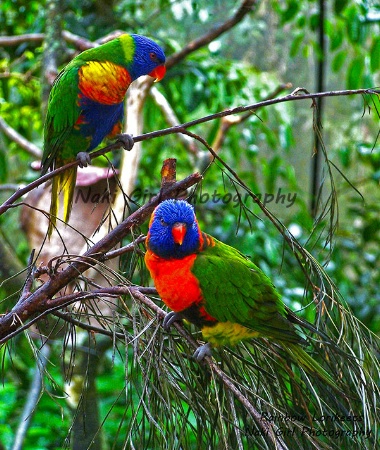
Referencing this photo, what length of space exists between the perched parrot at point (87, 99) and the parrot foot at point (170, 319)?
500 millimetres

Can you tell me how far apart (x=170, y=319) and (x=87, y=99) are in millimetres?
661

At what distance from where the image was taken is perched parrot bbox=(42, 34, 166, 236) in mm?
1267

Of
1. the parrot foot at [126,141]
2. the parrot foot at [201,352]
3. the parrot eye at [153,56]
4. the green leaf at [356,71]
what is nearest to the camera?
the parrot foot at [201,352]

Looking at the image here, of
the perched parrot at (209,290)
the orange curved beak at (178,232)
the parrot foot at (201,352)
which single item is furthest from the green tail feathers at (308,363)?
the orange curved beak at (178,232)

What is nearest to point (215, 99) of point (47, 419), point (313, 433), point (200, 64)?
point (200, 64)

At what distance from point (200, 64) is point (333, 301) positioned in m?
1.60

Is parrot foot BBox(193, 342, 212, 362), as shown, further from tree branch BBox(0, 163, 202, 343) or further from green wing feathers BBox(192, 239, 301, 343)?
tree branch BBox(0, 163, 202, 343)

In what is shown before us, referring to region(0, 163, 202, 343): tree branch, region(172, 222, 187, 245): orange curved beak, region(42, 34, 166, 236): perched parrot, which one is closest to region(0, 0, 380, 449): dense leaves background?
region(42, 34, 166, 236): perched parrot

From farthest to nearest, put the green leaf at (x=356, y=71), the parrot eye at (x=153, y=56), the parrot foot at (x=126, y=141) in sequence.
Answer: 1. the green leaf at (x=356, y=71)
2. the parrot eye at (x=153, y=56)
3. the parrot foot at (x=126, y=141)

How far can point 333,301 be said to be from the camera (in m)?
0.85

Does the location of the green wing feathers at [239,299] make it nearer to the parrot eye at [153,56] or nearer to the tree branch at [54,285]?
the tree branch at [54,285]

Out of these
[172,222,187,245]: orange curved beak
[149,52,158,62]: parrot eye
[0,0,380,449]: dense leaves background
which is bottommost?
[0,0,380,449]: dense leaves background

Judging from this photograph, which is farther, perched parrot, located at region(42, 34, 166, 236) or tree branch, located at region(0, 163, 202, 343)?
perched parrot, located at region(42, 34, 166, 236)

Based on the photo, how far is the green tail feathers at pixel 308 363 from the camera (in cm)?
81
